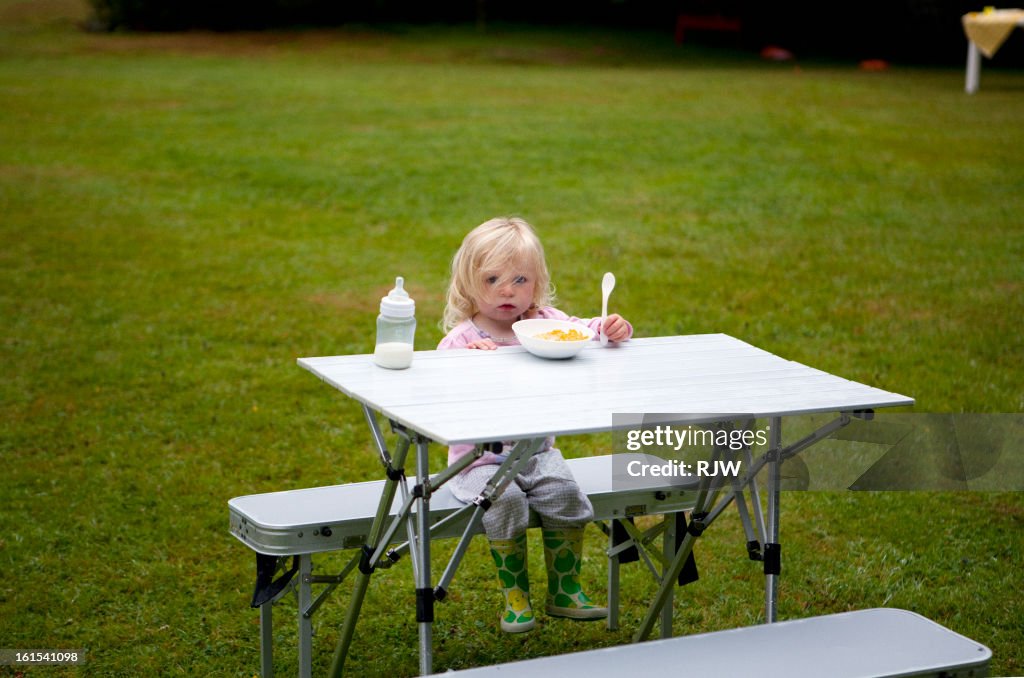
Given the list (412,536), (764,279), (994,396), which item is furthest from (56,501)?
(764,279)

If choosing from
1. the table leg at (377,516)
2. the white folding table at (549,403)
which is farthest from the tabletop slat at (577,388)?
Answer: the table leg at (377,516)

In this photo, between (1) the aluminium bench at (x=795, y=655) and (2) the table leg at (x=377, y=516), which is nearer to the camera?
(1) the aluminium bench at (x=795, y=655)

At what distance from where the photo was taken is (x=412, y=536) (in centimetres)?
274

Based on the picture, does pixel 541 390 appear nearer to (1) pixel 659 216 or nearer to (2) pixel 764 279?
(2) pixel 764 279

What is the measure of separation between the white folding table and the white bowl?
3cm

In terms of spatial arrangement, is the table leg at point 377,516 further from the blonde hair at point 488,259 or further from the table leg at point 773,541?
the table leg at point 773,541

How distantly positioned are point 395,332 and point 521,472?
0.54 m

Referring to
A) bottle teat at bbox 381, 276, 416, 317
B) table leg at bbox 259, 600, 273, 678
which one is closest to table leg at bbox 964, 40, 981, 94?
bottle teat at bbox 381, 276, 416, 317

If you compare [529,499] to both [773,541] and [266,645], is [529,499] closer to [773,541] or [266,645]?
[773,541]

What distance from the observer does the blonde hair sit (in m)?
3.35

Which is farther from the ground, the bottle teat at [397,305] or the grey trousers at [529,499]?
the bottle teat at [397,305]

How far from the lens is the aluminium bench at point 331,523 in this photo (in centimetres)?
300

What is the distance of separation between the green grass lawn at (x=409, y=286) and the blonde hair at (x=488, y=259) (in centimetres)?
98

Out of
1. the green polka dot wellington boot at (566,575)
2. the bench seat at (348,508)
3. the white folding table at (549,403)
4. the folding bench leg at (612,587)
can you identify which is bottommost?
the folding bench leg at (612,587)
